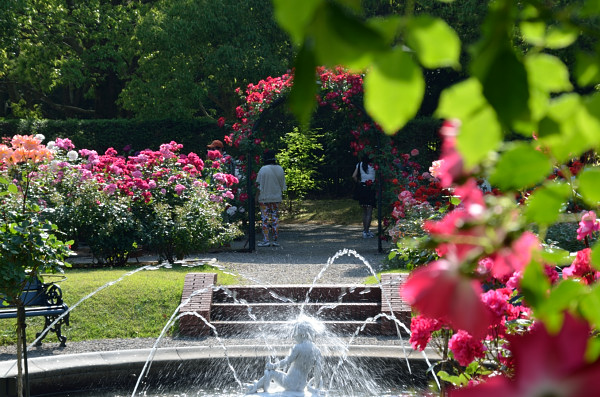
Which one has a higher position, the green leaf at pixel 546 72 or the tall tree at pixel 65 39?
the tall tree at pixel 65 39

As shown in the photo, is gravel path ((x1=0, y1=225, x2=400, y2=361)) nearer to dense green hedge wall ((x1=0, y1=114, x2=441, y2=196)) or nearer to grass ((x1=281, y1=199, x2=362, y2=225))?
dense green hedge wall ((x1=0, y1=114, x2=441, y2=196))

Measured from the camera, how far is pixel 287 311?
26.0ft

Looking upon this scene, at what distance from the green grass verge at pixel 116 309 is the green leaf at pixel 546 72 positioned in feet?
22.8

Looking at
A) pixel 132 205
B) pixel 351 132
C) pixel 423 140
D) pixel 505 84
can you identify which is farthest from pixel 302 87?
pixel 423 140

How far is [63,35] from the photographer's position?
2086 cm

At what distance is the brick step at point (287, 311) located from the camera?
773cm

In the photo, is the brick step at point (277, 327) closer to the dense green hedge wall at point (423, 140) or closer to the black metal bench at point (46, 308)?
the black metal bench at point (46, 308)

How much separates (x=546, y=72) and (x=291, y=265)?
34.0 feet

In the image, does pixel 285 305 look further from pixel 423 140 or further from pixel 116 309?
pixel 423 140

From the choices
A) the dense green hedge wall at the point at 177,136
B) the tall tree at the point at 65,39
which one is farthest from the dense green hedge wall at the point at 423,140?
the tall tree at the point at 65,39

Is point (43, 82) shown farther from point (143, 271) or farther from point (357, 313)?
point (357, 313)

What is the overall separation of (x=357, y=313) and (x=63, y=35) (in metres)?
15.9

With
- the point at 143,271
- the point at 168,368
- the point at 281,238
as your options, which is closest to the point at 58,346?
the point at 168,368

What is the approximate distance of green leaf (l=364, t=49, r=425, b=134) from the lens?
586 millimetres
